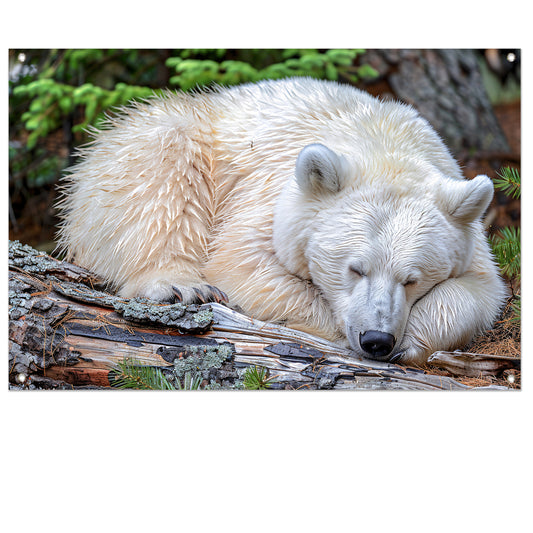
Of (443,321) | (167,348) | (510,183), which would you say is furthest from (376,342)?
(510,183)

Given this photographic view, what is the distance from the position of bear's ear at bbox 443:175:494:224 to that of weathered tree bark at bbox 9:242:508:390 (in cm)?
84

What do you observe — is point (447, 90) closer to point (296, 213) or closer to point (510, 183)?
point (510, 183)

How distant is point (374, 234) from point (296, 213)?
448mm

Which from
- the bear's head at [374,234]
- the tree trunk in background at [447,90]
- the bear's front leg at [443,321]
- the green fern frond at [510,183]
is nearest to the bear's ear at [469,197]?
the bear's head at [374,234]

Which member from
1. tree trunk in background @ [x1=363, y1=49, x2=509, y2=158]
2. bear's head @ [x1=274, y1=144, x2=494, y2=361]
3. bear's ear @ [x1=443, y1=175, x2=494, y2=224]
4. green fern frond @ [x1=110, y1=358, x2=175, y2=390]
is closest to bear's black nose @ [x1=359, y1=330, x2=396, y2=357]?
bear's head @ [x1=274, y1=144, x2=494, y2=361]

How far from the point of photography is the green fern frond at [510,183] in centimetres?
352

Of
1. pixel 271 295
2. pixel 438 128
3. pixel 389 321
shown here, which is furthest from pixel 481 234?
pixel 271 295

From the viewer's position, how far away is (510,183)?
3.53 meters

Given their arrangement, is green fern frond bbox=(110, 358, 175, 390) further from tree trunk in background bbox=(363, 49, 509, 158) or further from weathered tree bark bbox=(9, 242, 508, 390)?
tree trunk in background bbox=(363, 49, 509, 158)

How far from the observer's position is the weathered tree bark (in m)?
3.01

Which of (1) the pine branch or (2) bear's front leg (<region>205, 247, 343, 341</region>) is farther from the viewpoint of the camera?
(1) the pine branch

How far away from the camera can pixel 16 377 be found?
3180 mm

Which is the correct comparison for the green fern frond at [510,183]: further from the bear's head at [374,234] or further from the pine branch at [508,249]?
the bear's head at [374,234]
